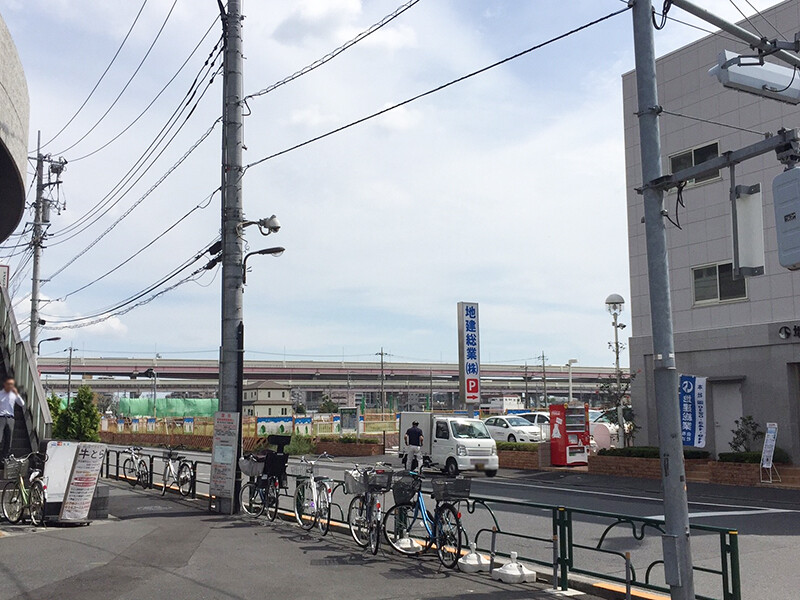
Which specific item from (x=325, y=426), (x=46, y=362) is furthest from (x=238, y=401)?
(x=46, y=362)

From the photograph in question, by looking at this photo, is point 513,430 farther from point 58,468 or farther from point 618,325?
point 58,468

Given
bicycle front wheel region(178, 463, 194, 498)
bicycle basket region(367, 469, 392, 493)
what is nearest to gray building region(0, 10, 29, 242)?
bicycle front wheel region(178, 463, 194, 498)

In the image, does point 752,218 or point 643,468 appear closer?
point 752,218

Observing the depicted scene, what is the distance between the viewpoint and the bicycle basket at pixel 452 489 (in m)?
9.71

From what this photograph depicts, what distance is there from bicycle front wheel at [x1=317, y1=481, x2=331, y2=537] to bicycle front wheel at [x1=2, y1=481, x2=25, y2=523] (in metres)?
4.91

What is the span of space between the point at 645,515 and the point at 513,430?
21.8m

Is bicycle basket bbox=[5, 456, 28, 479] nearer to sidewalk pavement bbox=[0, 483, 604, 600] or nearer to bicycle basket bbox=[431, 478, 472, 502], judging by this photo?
sidewalk pavement bbox=[0, 483, 604, 600]

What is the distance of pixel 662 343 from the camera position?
299 inches

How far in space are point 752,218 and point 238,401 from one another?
10830mm

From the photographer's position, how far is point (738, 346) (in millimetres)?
24109

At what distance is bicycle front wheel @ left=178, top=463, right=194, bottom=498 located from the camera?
56.5 ft

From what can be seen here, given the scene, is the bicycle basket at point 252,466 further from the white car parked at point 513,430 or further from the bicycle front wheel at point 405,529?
the white car parked at point 513,430

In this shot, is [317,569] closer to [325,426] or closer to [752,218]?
[752,218]

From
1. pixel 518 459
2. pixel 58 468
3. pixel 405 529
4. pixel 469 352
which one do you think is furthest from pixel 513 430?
pixel 405 529
